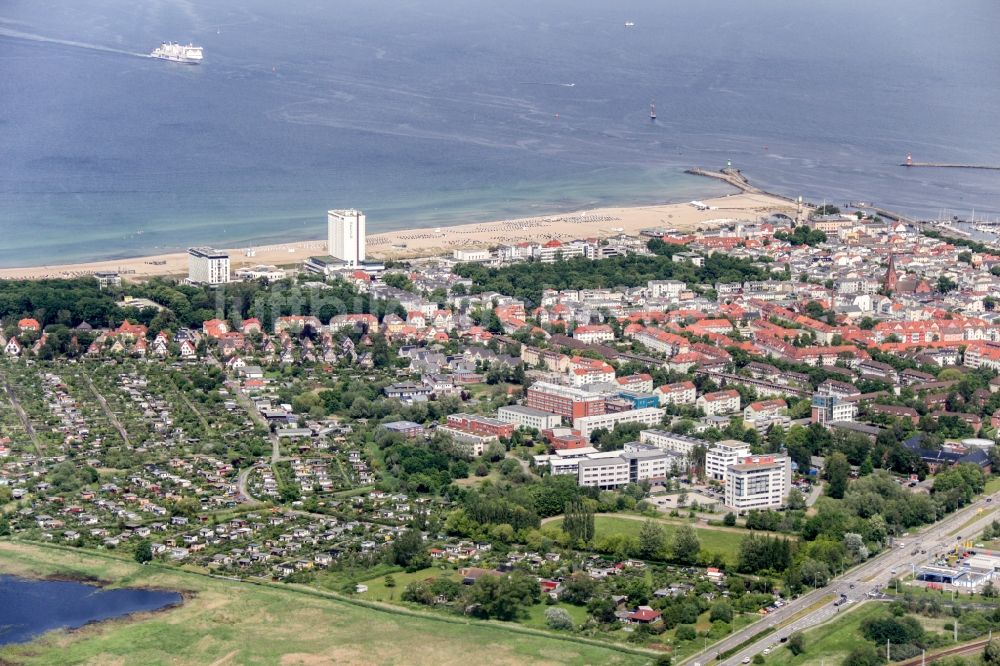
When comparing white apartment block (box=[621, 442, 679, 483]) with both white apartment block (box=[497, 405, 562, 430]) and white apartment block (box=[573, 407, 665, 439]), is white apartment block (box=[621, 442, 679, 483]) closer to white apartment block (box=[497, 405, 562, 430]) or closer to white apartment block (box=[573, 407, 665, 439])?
white apartment block (box=[573, 407, 665, 439])

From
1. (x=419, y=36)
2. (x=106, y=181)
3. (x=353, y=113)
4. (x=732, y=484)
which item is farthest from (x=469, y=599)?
(x=419, y=36)

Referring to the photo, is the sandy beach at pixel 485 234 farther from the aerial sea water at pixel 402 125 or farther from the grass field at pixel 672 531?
the grass field at pixel 672 531

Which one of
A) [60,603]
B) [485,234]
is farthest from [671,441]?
[485,234]

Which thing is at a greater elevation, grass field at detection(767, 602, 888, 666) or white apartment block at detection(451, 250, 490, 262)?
white apartment block at detection(451, 250, 490, 262)

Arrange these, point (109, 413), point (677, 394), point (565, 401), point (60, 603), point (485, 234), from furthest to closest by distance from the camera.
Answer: point (485, 234)
point (677, 394)
point (565, 401)
point (109, 413)
point (60, 603)

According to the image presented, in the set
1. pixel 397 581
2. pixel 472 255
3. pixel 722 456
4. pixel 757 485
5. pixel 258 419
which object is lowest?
pixel 397 581

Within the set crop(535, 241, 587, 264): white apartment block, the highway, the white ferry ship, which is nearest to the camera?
the highway

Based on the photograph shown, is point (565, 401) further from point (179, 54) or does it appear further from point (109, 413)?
point (179, 54)

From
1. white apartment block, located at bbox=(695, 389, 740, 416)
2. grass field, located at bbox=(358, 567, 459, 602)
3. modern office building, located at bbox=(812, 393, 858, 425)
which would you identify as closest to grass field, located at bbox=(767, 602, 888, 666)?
grass field, located at bbox=(358, 567, 459, 602)
